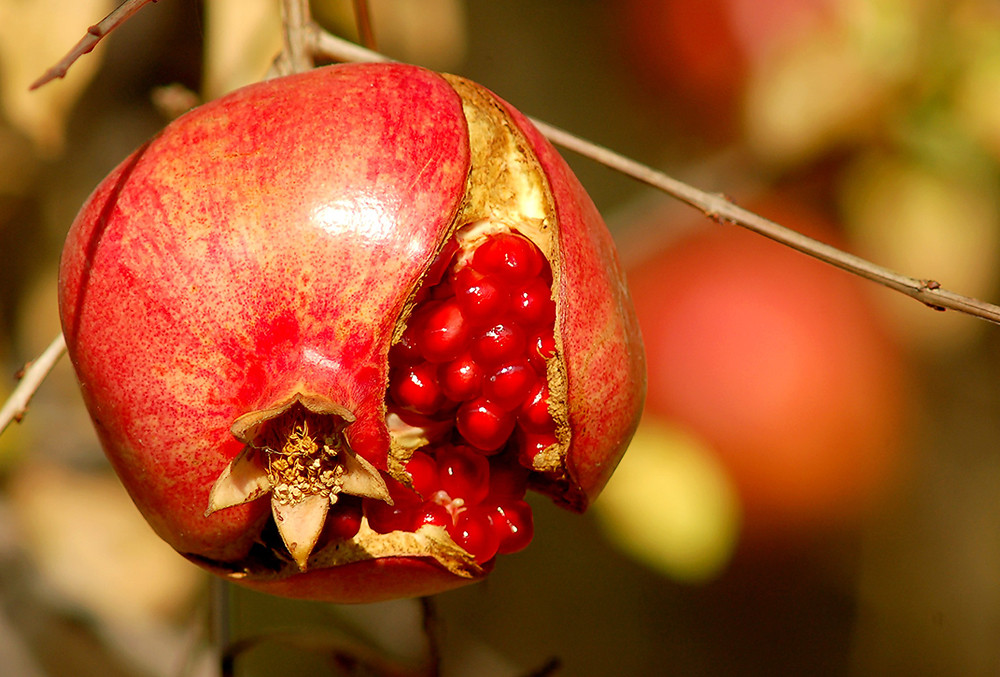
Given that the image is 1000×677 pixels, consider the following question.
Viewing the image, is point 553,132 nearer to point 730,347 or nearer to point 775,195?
point 730,347

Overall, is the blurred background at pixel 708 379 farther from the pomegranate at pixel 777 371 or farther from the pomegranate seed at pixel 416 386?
the pomegranate seed at pixel 416 386

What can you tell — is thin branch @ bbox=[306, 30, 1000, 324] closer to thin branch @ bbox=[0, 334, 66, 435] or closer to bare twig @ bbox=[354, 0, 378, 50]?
bare twig @ bbox=[354, 0, 378, 50]

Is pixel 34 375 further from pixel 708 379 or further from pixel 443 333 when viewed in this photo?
pixel 708 379

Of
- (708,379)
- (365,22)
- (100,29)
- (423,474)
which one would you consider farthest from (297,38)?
(708,379)

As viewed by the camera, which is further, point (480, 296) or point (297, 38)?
point (297, 38)

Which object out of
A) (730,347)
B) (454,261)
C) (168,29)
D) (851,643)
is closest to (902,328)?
(730,347)

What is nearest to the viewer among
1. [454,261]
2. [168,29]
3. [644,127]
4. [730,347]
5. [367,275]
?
[367,275]

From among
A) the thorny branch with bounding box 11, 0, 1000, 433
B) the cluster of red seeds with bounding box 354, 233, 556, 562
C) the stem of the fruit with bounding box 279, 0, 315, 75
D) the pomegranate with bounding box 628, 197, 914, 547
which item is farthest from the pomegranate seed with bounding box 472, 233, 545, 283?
the pomegranate with bounding box 628, 197, 914, 547
